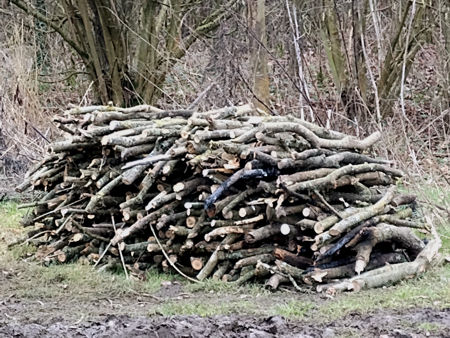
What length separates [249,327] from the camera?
432cm

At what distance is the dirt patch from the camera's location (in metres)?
4.17

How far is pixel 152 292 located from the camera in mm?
6016

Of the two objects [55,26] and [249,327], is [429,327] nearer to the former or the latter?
[249,327]

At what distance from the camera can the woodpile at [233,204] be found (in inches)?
232

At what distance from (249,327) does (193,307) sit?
101cm

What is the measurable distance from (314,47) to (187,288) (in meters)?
10.3

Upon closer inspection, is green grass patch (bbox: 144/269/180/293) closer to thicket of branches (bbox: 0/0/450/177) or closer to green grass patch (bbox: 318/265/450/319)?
green grass patch (bbox: 318/265/450/319)

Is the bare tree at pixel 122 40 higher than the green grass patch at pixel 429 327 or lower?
higher

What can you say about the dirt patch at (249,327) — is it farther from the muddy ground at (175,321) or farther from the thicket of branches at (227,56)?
the thicket of branches at (227,56)

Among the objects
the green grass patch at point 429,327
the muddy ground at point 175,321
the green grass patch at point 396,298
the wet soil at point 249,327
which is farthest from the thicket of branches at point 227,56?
the green grass patch at point 429,327

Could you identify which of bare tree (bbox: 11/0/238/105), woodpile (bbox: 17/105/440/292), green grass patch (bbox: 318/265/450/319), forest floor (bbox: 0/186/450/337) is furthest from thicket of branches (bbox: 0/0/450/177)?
green grass patch (bbox: 318/265/450/319)

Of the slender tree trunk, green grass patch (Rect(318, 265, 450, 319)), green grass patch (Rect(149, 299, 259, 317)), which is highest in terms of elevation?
the slender tree trunk

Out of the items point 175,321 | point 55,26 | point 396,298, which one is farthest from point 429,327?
point 55,26

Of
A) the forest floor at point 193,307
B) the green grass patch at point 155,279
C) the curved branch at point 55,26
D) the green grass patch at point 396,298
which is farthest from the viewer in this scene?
the curved branch at point 55,26
